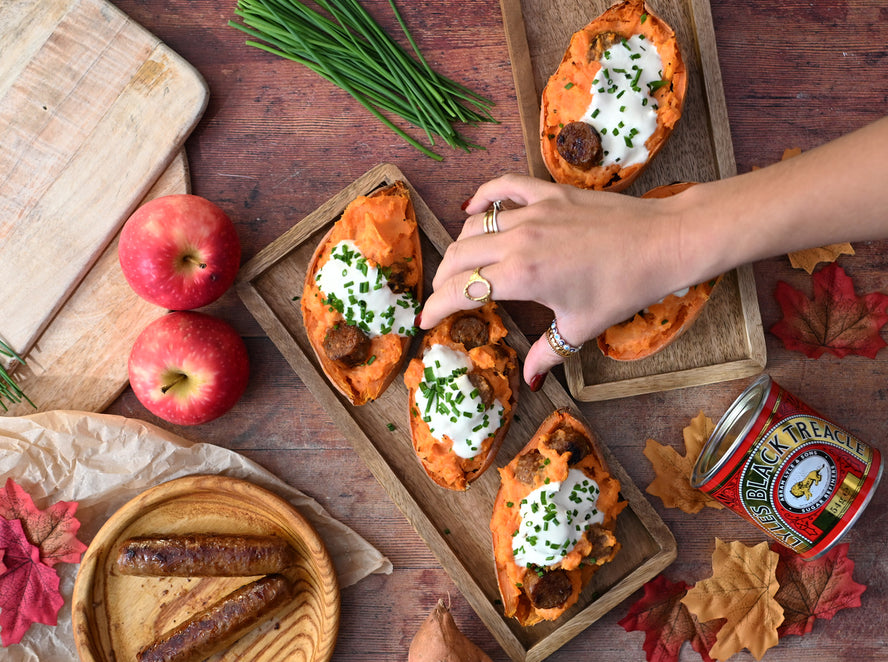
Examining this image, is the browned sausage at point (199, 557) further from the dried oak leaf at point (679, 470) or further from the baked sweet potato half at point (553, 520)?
the dried oak leaf at point (679, 470)

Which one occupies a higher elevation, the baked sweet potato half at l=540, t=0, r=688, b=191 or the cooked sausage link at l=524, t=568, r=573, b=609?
the baked sweet potato half at l=540, t=0, r=688, b=191

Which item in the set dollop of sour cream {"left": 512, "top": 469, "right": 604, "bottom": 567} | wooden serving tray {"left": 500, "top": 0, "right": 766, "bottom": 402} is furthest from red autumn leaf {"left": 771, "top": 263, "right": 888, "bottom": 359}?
dollop of sour cream {"left": 512, "top": 469, "right": 604, "bottom": 567}

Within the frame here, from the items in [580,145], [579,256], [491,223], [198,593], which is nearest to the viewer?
[579,256]

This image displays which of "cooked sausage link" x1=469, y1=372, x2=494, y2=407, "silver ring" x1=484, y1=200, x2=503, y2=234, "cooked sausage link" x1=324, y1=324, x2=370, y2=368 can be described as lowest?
"cooked sausage link" x1=469, y1=372, x2=494, y2=407

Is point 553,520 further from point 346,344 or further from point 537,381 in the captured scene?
point 346,344

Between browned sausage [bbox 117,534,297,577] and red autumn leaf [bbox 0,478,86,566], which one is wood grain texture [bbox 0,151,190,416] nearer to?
red autumn leaf [bbox 0,478,86,566]

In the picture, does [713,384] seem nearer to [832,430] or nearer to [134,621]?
[832,430]

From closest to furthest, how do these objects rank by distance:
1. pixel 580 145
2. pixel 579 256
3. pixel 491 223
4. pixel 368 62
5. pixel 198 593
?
pixel 579 256 → pixel 491 223 → pixel 580 145 → pixel 368 62 → pixel 198 593

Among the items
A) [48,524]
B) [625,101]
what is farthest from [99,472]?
[625,101]
